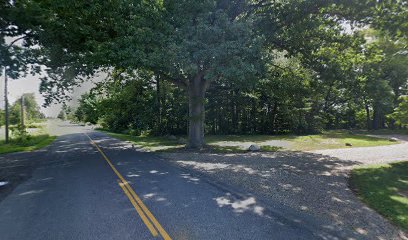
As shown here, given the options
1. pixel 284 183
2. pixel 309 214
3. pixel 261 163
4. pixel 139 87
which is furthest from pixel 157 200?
pixel 139 87

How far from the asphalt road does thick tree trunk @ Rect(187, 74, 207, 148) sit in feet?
29.1

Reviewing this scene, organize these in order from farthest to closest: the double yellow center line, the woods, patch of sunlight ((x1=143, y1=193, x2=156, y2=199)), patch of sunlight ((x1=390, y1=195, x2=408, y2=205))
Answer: the woods < patch of sunlight ((x1=143, y1=193, x2=156, y2=199)) < patch of sunlight ((x1=390, y1=195, x2=408, y2=205)) < the double yellow center line

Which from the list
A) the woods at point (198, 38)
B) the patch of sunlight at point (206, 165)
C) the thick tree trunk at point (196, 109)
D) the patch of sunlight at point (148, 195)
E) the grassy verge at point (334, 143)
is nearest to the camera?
the patch of sunlight at point (148, 195)

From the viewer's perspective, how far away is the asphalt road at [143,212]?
5180 mm

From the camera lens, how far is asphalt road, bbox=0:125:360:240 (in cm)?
518

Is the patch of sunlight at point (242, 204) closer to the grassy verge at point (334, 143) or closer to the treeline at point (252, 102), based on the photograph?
the grassy verge at point (334, 143)

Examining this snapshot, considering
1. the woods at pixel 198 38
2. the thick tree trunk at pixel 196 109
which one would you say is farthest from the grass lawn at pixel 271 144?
the woods at pixel 198 38

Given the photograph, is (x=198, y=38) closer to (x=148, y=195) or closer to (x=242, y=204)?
(x=148, y=195)

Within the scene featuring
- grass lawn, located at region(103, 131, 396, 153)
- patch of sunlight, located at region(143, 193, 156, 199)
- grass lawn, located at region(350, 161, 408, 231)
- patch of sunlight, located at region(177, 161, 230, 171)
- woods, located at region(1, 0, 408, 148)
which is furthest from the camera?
grass lawn, located at region(103, 131, 396, 153)

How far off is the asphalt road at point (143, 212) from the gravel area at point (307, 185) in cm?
48

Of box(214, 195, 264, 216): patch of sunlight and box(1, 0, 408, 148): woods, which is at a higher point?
box(1, 0, 408, 148): woods

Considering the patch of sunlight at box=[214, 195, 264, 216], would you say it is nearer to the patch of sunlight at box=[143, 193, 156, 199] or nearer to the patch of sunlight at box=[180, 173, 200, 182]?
the patch of sunlight at box=[143, 193, 156, 199]

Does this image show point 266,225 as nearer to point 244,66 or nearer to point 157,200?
point 157,200

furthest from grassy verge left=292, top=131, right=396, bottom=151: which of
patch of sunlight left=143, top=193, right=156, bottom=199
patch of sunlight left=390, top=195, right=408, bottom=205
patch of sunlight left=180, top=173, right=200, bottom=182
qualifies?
patch of sunlight left=143, top=193, right=156, bottom=199
